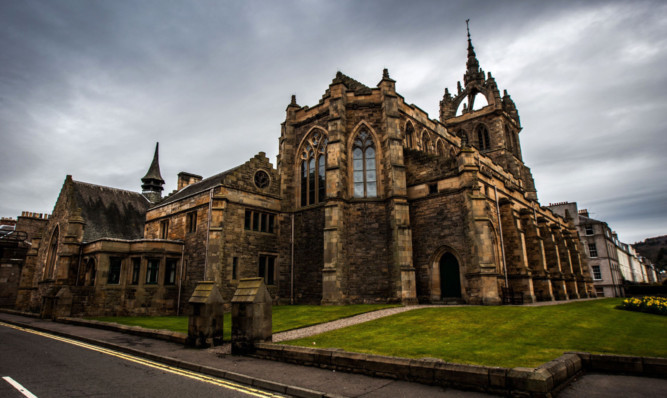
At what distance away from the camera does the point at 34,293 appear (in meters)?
31.4

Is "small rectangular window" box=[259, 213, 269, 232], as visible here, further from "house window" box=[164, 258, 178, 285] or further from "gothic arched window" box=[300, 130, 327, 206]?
"house window" box=[164, 258, 178, 285]

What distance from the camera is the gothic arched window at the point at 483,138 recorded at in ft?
152

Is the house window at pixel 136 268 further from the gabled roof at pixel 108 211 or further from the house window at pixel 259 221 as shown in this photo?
the house window at pixel 259 221

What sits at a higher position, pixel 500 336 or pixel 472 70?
pixel 472 70

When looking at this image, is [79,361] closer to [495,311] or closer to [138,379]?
[138,379]

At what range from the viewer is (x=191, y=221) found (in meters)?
25.8

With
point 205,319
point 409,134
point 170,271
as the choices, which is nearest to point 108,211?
point 170,271

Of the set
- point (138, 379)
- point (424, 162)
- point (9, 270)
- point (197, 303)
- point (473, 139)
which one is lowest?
point (138, 379)

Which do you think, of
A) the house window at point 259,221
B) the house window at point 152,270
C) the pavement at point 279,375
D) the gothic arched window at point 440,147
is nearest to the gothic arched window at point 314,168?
the house window at point 259,221

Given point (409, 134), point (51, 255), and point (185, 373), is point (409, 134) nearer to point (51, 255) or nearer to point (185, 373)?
point (185, 373)

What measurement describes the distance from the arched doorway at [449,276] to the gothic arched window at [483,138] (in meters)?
28.9

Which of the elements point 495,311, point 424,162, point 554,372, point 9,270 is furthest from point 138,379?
point 9,270

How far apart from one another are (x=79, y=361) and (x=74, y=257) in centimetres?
2035

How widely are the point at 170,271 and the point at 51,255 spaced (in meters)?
13.1
